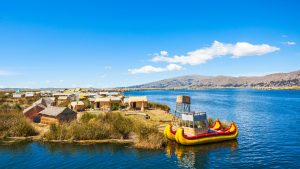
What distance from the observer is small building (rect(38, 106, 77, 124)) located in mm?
21172

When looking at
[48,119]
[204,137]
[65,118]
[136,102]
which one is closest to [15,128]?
[48,119]

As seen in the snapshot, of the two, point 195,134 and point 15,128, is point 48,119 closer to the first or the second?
point 15,128

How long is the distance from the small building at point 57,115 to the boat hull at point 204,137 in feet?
45.2

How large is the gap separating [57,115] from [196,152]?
52.9 feet

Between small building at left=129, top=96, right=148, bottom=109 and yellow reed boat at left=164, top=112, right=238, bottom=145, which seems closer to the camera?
yellow reed boat at left=164, top=112, right=238, bottom=145

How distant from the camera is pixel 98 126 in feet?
57.6

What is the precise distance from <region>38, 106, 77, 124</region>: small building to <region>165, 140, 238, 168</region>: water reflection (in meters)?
13.2

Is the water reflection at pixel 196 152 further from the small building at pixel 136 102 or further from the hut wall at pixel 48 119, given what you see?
the small building at pixel 136 102

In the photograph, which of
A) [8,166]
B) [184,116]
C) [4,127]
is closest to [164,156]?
[184,116]

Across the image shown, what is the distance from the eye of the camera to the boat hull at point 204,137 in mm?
15625

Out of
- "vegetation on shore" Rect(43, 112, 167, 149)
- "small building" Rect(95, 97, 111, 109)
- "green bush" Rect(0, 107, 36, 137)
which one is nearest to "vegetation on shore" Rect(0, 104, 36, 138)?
"green bush" Rect(0, 107, 36, 137)

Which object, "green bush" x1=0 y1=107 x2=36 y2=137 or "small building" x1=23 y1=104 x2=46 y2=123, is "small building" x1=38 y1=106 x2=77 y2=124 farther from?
"green bush" x1=0 y1=107 x2=36 y2=137

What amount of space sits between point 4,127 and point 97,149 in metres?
11.7

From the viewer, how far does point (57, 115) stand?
20.8 metres
